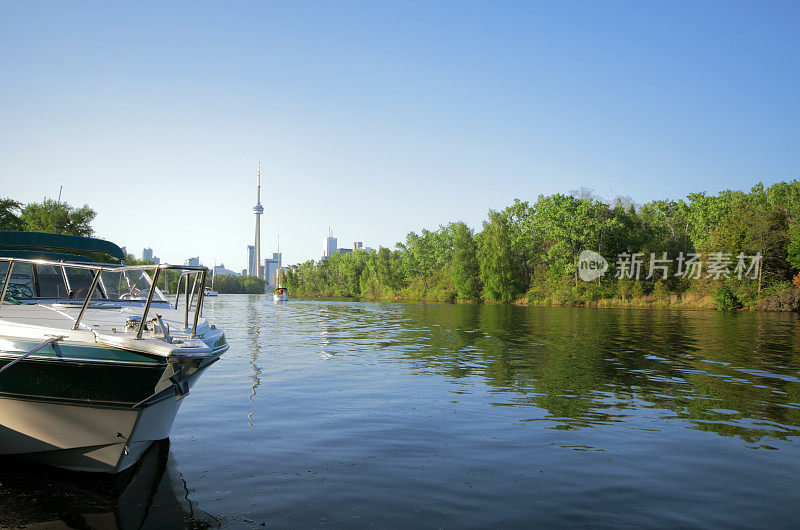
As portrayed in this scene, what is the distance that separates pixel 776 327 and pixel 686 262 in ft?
130

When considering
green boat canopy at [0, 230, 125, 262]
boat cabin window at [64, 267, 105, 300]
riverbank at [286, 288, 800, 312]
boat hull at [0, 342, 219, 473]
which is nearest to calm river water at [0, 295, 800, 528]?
boat hull at [0, 342, 219, 473]

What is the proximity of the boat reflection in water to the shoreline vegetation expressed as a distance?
6013 centimetres

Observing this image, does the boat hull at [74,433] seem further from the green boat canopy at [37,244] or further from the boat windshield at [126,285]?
the green boat canopy at [37,244]

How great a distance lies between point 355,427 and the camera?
9422 mm

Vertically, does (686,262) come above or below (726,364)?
above

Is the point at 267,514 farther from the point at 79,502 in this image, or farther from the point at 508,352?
the point at 508,352

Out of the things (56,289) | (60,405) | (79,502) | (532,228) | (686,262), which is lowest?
(79,502)

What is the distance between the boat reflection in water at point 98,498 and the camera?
18.9 feet

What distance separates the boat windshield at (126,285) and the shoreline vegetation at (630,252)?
59.1 m

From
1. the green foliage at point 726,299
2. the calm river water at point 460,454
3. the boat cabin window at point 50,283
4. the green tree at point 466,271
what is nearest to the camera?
the calm river water at point 460,454

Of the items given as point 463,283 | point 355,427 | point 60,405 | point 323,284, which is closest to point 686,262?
point 463,283

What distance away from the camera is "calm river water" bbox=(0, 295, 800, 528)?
596 cm

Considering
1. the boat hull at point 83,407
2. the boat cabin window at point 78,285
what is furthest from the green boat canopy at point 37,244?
the boat hull at point 83,407

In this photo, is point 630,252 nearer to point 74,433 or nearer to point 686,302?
point 686,302
